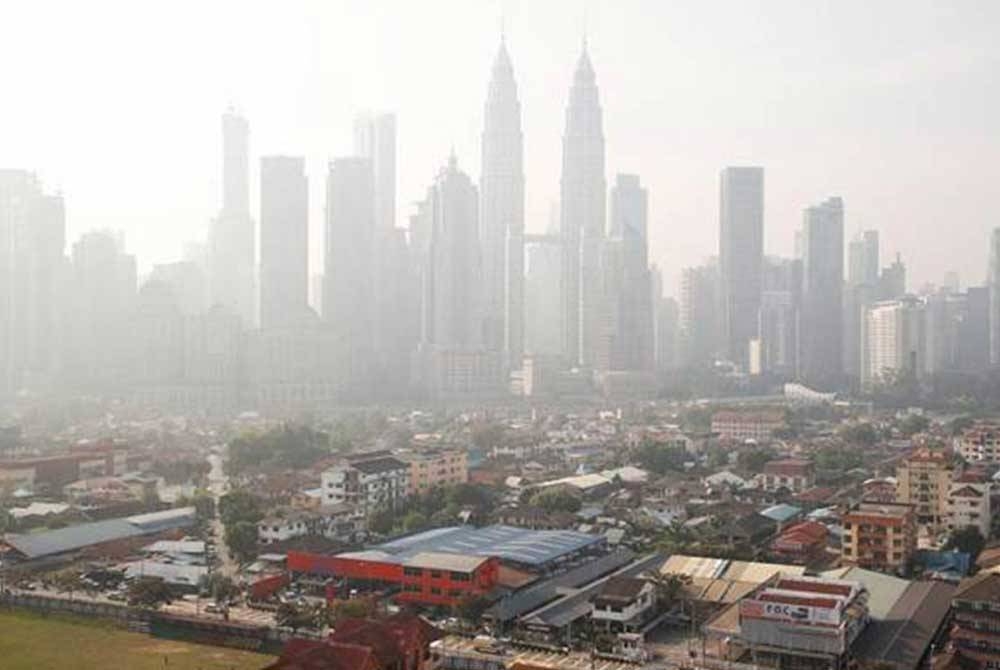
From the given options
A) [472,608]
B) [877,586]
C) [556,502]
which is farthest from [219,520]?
[877,586]

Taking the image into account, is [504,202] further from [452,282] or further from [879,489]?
[879,489]

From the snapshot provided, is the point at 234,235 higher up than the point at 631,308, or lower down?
higher up

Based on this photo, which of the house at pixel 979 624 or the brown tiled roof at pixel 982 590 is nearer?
the house at pixel 979 624

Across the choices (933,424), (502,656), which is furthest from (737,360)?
(502,656)

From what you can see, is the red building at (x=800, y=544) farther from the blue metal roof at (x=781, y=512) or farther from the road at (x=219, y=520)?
the road at (x=219, y=520)

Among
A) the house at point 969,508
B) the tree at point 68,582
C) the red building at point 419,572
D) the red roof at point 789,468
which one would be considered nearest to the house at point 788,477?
the red roof at point 789,468

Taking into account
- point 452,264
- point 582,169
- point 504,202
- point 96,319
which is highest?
point 582,169
